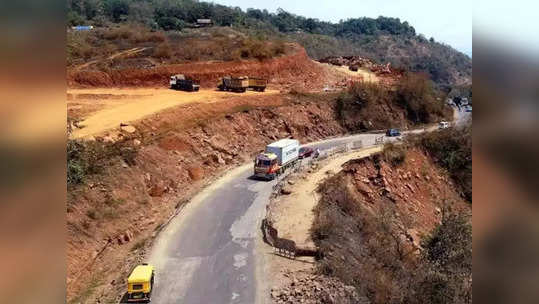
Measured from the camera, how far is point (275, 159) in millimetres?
32750

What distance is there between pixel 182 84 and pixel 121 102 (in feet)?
Result: 24.0

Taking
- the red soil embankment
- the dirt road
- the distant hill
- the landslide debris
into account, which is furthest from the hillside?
the distant hill

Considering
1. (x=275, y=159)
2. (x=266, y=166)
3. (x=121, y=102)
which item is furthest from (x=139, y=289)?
(x=121, y=102)

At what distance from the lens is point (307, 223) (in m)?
24.8

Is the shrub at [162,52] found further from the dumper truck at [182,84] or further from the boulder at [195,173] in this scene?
the boulder at [195,173]

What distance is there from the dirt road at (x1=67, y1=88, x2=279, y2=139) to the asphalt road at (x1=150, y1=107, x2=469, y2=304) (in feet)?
29.2

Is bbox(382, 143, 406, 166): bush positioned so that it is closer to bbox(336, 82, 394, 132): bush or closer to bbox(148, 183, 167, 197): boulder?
bbox(336, 82, 394, 132): bush

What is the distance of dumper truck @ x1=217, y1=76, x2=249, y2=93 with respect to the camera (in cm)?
4772

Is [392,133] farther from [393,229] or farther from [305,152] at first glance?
[393,229]

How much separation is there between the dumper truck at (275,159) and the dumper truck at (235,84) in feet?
45.6

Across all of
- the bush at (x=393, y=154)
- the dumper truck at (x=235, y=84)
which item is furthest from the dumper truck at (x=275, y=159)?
the dumper truck at (x=235, y=84)
